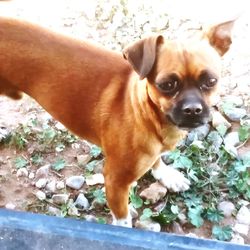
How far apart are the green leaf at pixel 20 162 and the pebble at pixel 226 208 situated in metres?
1.08

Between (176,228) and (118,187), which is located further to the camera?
(176,228)

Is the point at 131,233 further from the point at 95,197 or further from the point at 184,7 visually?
the point at 184,7

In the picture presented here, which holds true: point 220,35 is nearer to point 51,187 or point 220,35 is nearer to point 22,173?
point 51,187

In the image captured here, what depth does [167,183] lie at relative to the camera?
2.76 metres

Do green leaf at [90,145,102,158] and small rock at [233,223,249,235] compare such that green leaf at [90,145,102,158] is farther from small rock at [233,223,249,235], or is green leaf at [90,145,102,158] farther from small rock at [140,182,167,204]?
small rock at [233,223,249,235]

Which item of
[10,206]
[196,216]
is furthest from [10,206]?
[196,216]

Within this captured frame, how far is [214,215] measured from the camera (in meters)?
2.64

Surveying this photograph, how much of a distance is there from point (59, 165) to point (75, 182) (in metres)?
0.16

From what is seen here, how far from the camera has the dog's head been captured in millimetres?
1984

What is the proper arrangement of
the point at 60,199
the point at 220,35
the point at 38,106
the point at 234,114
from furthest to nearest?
the point at 38,106 → the point at 234,114 → the point at 60,199 → the point at 220,35

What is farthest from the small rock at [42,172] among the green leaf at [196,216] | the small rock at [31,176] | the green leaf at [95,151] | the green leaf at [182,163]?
the green leaf at [196,216]

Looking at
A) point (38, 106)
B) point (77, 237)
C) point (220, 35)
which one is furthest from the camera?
point (38, 106)

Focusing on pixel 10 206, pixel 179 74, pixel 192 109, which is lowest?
pixel 10 206

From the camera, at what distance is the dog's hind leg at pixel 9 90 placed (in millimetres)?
2559
